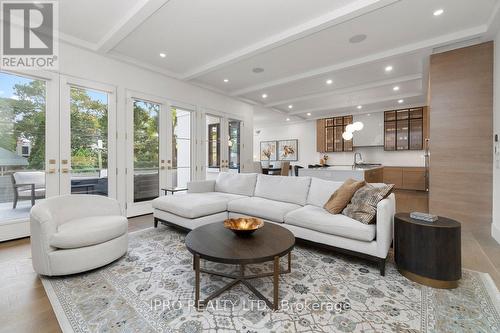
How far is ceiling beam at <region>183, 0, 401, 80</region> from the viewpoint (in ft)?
8.71

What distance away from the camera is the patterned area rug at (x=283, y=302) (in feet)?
5.00

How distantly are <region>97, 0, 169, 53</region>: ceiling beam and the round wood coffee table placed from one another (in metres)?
2.59

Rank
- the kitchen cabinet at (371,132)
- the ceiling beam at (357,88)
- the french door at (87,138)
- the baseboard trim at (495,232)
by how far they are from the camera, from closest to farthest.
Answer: the baseboard trim at (495,232), the french door at (87,138), the ceiling beam at (357,88), the kitchen cabinet at (371,132)

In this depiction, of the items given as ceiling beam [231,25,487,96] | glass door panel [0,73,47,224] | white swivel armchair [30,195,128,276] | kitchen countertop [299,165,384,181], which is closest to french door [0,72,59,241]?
glass door panel [0,73,47,224]

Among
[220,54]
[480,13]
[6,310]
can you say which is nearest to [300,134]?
[220,54]

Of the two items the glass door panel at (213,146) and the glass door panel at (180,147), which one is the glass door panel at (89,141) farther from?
the glass door panel at (213,146)

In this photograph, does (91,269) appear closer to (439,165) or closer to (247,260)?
(247,260)

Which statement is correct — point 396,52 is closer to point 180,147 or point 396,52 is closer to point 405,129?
point 180,147

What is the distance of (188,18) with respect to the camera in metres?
3.04

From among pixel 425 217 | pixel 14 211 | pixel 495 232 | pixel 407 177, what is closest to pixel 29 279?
pixel 14 211

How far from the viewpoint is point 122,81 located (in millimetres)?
4273

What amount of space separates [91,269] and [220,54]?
369 centimetres

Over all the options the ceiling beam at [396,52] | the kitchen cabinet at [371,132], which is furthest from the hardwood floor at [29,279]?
the kitchen cabinet at [371,132]

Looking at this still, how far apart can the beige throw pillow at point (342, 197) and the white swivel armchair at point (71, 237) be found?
2.42m
